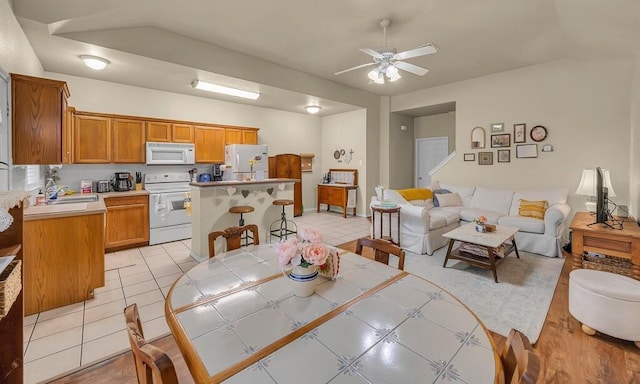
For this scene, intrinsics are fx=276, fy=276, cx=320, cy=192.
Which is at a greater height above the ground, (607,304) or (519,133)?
(519,133)

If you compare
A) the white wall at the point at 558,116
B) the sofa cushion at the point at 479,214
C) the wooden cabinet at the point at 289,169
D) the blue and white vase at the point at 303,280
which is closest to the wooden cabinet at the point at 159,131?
the wooden cabinet at the point at 289,169

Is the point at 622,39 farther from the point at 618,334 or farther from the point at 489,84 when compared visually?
the point at 618,334

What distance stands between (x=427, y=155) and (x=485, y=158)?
2.28 meters

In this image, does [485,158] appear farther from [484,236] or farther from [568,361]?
[568,361]

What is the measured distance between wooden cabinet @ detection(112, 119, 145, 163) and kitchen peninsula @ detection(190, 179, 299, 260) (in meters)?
1.64

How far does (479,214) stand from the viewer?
471 cm

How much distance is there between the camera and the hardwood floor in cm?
182

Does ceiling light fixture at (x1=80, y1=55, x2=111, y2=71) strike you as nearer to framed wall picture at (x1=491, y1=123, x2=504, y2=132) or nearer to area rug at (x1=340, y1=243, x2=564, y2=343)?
area rug at (x1=340, y1=243, x2=564, y2=343)

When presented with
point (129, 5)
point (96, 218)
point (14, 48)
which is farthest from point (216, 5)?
point (96, 218)

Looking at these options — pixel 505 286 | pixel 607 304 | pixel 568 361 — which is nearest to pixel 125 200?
pixel 505 286

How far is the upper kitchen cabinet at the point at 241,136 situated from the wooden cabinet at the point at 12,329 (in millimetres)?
4655

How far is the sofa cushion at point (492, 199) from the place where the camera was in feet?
16.3

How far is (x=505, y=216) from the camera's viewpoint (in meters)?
4.59

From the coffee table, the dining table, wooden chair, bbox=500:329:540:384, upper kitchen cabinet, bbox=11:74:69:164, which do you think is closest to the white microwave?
upper kitchen cabinet, bbox=11:74:69:164
